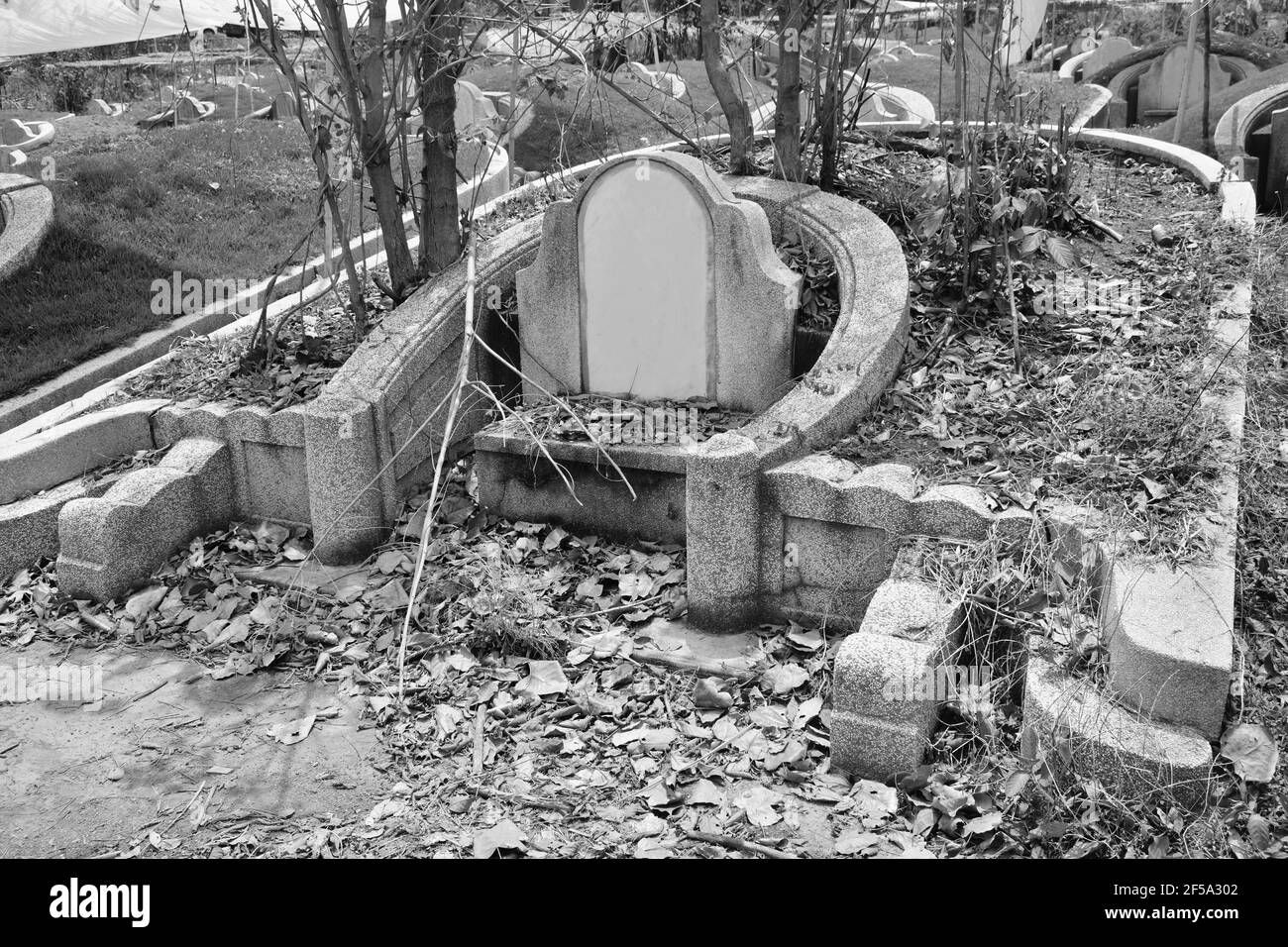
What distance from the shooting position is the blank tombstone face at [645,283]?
19.2 feet

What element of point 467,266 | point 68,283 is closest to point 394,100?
point 467,266

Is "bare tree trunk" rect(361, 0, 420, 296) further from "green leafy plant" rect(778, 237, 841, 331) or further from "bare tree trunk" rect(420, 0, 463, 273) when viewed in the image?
"green leafy plant" rect(778, 237, 841, 331)

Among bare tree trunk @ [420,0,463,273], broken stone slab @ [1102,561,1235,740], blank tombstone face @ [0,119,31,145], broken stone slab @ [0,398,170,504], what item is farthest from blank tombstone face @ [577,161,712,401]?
blank tombstone face @ [0,119,31,145]

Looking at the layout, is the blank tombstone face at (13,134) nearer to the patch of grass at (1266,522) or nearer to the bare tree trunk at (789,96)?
the bare tree trunk at (789,96)

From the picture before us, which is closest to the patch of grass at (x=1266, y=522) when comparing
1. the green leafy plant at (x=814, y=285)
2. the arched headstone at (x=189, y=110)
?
the green leafy plant at (x=814, y=285)

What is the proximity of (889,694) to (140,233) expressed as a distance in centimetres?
870

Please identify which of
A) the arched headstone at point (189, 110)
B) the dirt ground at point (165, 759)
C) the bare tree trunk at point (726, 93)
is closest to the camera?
the dirt ground at point (165, 759)

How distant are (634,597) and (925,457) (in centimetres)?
148

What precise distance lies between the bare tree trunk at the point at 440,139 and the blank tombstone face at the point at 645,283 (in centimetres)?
114

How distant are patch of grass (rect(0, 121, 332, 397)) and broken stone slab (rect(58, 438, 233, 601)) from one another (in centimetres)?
304

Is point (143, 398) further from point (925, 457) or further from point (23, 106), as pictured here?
point (23, 106)

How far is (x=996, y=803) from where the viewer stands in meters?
3.71

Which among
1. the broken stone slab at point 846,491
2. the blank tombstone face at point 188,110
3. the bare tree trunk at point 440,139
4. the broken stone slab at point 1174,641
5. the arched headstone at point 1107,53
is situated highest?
the arched headstone at point 1107,53

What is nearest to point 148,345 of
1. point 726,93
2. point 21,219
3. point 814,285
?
point 21,219
